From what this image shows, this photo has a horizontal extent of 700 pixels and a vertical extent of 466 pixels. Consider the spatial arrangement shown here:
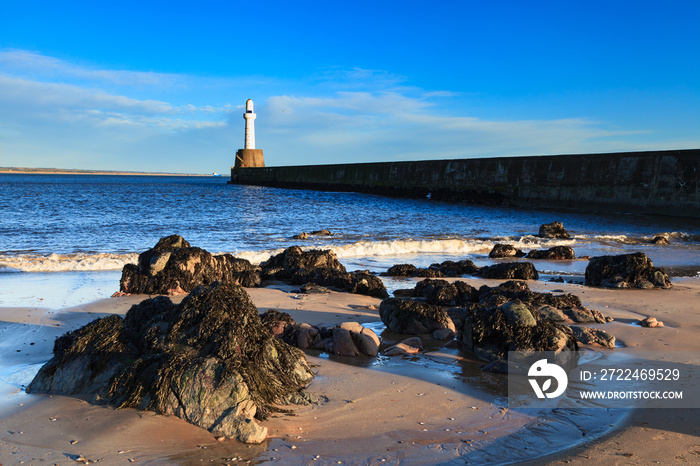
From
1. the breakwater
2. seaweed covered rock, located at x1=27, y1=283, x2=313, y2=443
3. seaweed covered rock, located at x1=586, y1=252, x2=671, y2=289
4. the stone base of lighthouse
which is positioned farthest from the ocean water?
the stone base of lighthouse

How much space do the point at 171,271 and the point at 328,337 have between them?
365 centimetres

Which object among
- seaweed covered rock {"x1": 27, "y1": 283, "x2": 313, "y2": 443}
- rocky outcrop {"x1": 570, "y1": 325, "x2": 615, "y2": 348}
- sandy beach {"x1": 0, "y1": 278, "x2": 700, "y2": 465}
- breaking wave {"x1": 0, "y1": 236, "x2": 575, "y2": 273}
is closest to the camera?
sandy beach {"x1": 0, "y1": 278, "x2": 700, "y2": 465}

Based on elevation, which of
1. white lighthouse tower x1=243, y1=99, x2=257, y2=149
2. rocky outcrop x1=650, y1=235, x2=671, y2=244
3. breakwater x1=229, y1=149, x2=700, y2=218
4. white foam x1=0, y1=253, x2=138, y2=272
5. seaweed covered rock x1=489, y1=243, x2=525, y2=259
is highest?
white lighthouse tower x1=243, y1=99, x2=257, y2=149

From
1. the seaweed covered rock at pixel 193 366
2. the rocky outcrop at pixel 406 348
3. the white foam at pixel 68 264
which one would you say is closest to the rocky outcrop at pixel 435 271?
the rocky outcrop at pixel 406 348

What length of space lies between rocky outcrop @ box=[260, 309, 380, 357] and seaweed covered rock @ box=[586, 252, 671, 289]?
17.7 ft

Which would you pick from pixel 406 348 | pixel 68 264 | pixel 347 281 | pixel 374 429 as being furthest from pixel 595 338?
pixel 68 264

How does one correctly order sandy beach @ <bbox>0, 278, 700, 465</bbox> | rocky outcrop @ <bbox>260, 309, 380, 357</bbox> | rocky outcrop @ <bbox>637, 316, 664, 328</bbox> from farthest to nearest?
rocky outcrop @ <bbox>637, 316, 664, 328</bbox>
rocky outcrop @ <bbox>260, 309, 380, 357</bbox>
sandy beach @ <bbox>0, 278, 700, 465</bbox>

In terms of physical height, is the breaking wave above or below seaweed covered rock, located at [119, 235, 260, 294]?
below

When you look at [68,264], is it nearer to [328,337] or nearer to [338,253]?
[338,253]

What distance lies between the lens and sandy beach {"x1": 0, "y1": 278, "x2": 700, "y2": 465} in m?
2.85

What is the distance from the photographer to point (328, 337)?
503 centimetres

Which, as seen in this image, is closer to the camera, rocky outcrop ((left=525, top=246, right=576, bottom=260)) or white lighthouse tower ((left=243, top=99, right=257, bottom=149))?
rocky outcrop ((left=525, top=246, right=576, bottom=260))

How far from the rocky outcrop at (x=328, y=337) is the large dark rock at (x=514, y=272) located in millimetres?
5040

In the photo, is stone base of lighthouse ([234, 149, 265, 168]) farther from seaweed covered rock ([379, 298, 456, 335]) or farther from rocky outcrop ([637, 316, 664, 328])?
rocky outcrop ([637, 316, 664, 328])
